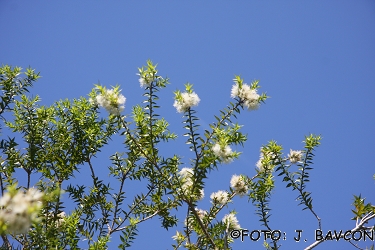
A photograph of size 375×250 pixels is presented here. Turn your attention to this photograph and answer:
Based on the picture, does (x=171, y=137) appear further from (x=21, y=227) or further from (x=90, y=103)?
(x=21, y=227)

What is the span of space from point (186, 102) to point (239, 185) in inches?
48.9

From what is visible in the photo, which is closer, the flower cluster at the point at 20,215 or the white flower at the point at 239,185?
the flower cluster at the point at 20,215

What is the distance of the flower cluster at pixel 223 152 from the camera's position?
3.10 metres

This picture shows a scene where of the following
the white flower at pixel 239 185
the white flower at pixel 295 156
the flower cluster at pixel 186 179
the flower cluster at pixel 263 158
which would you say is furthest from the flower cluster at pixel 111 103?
the white flower at pixel 295 156

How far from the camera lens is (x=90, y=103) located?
4164mm

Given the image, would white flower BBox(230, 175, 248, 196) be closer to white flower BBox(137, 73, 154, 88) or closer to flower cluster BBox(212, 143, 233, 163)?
flower cluster BBox(212, 143, 233, 163)

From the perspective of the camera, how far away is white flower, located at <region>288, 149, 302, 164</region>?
148 inches

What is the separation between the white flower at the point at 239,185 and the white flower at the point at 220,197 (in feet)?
0.49

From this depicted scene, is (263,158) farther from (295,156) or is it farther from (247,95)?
(247,95)

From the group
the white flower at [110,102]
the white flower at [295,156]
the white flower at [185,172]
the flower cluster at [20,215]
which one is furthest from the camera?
the white flower at [295,156]

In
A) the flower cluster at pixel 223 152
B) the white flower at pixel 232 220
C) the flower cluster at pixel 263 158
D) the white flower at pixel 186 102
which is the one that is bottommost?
the white flower at pixel 232 220

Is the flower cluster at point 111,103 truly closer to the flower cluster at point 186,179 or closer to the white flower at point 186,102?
the white flower at point 186,102

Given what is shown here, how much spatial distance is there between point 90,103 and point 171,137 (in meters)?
1.15

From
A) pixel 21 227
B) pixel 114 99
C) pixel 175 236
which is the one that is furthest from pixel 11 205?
pixel 175 236
